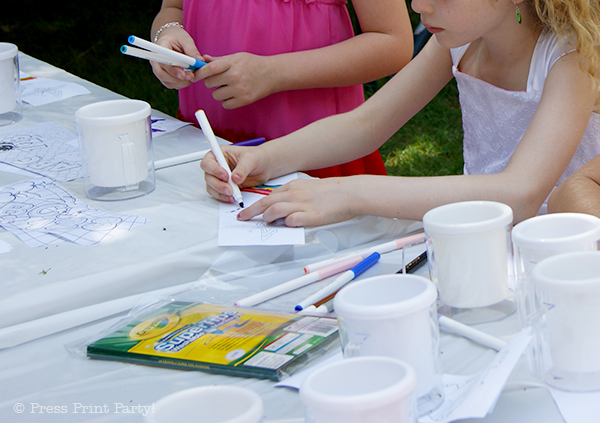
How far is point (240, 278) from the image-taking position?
0.94 metres

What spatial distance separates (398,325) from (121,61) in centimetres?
448

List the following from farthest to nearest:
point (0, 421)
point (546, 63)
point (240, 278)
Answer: point (546, 63)
point (240, 278)
point (0, 421)

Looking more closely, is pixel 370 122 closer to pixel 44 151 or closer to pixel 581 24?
pixel 581 24

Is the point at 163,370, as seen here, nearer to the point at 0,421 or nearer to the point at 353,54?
the point at 0,421

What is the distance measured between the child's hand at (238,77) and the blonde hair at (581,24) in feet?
1.96

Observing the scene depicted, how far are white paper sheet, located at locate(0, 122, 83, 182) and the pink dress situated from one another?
37 centimetres

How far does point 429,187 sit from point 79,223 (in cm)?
58

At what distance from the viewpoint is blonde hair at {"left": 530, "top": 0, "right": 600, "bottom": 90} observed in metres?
1.06

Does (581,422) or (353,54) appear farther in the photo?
(353,54)

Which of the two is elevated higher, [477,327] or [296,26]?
[296,26]

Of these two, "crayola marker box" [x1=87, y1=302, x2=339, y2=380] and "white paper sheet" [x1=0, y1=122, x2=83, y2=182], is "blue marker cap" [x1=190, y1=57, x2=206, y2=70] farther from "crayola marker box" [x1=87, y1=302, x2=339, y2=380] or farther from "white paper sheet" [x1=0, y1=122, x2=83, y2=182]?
"crayola marker box" [x1=87, y1=302, x2=339, y2=380]

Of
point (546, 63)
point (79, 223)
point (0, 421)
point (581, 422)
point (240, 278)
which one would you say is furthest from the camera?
point (546, 63)

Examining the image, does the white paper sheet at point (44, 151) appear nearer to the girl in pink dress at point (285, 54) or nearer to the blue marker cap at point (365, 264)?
the girl in pink dress at point (285, 54)

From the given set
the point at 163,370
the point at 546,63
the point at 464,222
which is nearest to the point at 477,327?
the point at 464,222
